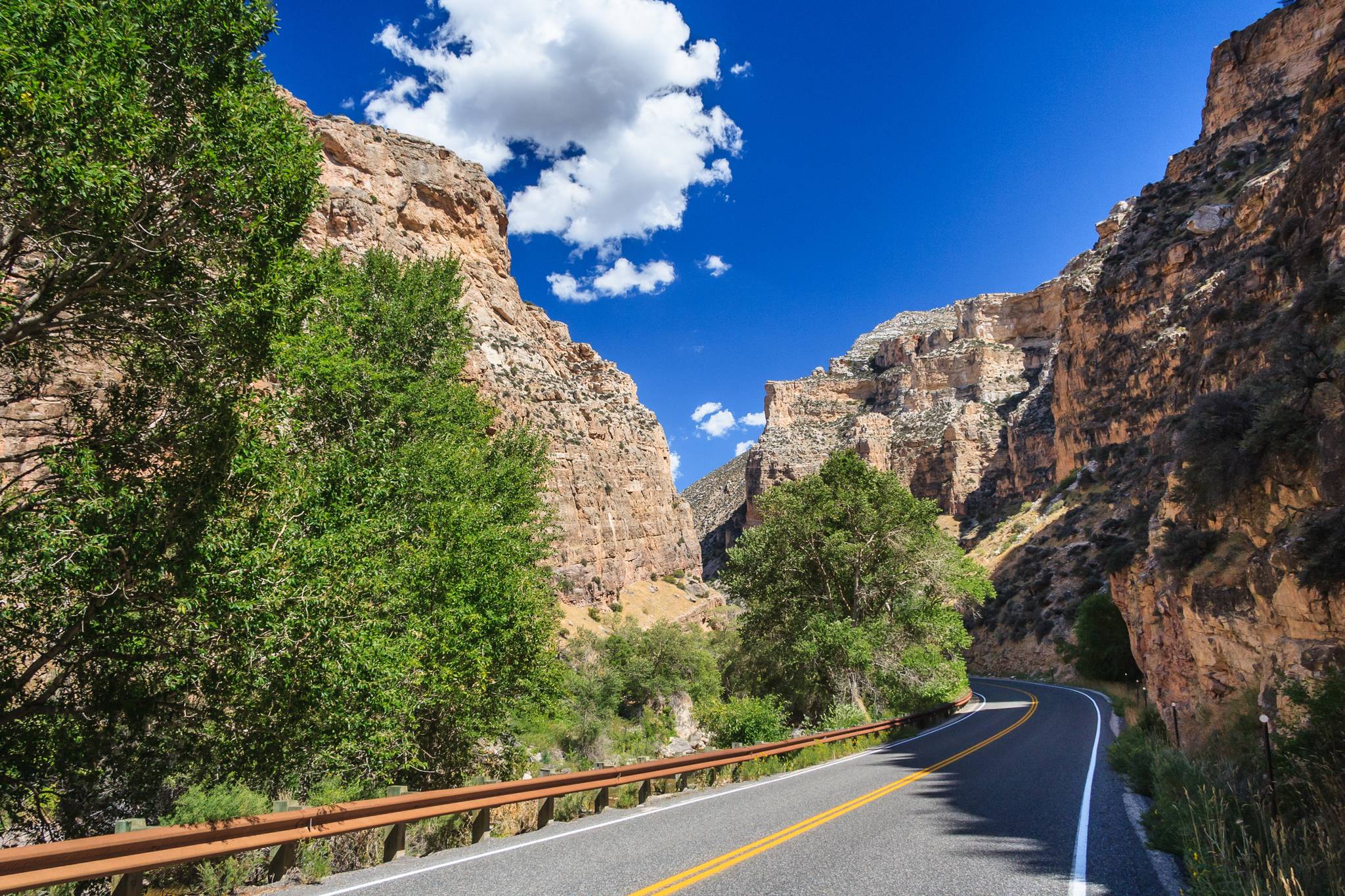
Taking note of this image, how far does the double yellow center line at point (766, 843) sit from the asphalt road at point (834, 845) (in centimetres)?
2

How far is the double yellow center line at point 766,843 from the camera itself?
5.23 metres

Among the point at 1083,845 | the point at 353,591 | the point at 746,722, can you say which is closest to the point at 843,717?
the point at 746,722

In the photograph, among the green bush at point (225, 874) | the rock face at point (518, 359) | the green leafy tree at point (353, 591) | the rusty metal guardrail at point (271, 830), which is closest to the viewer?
the rusty metal guardrail at point (271, 830)

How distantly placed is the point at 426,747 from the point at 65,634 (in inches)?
281

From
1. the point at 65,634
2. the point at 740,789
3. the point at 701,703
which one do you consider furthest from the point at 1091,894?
the point at 701,703

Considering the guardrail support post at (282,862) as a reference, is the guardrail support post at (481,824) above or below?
below

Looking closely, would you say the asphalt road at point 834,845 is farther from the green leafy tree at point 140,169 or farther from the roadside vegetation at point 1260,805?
the green leafy tree at point 140,169

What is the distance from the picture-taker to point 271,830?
5.23 meters

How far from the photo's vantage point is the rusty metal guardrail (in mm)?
3832

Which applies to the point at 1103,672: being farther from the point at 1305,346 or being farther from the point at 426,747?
the point at 426,747

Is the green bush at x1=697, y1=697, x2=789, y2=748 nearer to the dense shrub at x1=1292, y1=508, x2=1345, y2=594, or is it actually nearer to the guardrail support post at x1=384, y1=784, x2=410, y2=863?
the guardrail support post at x1=384, y1=784, x2=410, y2=863

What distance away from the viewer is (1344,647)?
9.02 metres

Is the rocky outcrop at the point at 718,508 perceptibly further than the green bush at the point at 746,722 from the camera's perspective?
Yes

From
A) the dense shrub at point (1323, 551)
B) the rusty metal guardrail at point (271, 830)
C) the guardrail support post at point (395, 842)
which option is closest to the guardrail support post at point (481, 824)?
Result: the rusty metal guardrail at point (271, 830)
